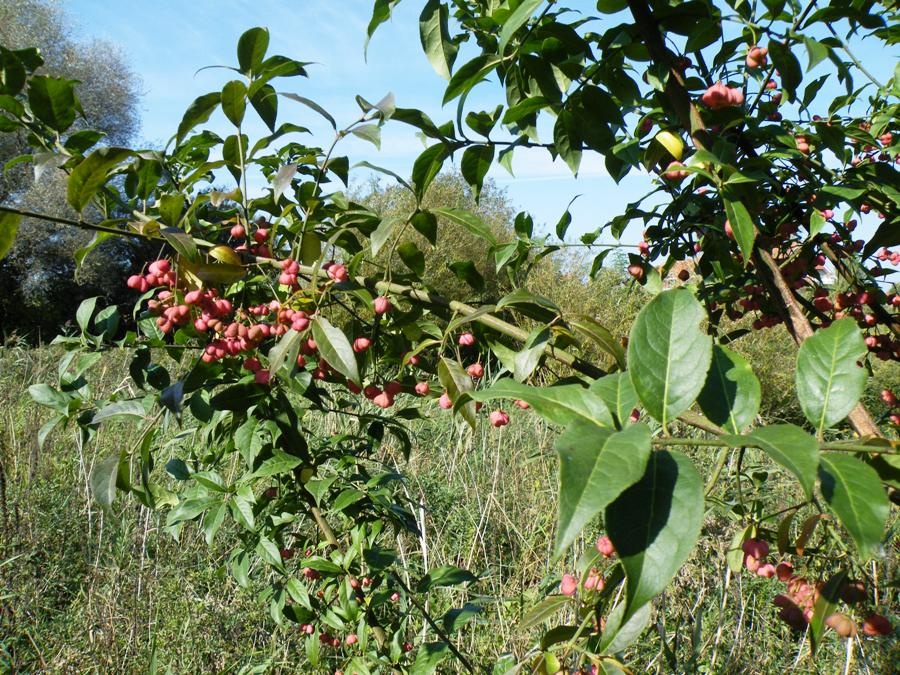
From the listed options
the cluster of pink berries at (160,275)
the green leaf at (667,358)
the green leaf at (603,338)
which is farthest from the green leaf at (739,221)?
the cluster of pink berries at (160,275)

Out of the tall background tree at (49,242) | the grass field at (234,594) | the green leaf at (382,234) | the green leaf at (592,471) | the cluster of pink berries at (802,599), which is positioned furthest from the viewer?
the tall background tree at (49,242)

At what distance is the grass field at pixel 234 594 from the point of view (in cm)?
147

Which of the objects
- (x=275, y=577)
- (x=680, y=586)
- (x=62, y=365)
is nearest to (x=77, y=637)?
(x=275, y=577)

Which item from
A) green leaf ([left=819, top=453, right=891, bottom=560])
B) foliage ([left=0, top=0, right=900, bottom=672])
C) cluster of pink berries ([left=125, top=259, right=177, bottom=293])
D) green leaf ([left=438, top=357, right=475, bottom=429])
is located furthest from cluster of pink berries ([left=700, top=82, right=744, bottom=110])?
cluster of pink berries ([left=125, top=259, right=177, bottom=293])

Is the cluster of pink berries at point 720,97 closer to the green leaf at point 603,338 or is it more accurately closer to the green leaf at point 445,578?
the green leaf at point 603,338

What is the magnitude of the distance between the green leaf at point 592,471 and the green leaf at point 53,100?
605mm

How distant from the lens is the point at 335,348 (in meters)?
0.58

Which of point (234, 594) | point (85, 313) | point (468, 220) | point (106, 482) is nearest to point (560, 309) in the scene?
point (468, 220)

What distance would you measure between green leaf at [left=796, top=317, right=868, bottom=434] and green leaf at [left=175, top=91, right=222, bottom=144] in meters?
0.58

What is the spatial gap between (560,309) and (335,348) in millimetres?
195

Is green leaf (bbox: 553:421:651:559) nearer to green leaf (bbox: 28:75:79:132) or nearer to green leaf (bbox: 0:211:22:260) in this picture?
green leaf (bbox: 0:211:22:260)

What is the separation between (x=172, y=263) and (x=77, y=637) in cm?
124

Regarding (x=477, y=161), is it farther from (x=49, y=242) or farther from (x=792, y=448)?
(x=49, y=242)

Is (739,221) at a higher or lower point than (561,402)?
higher
